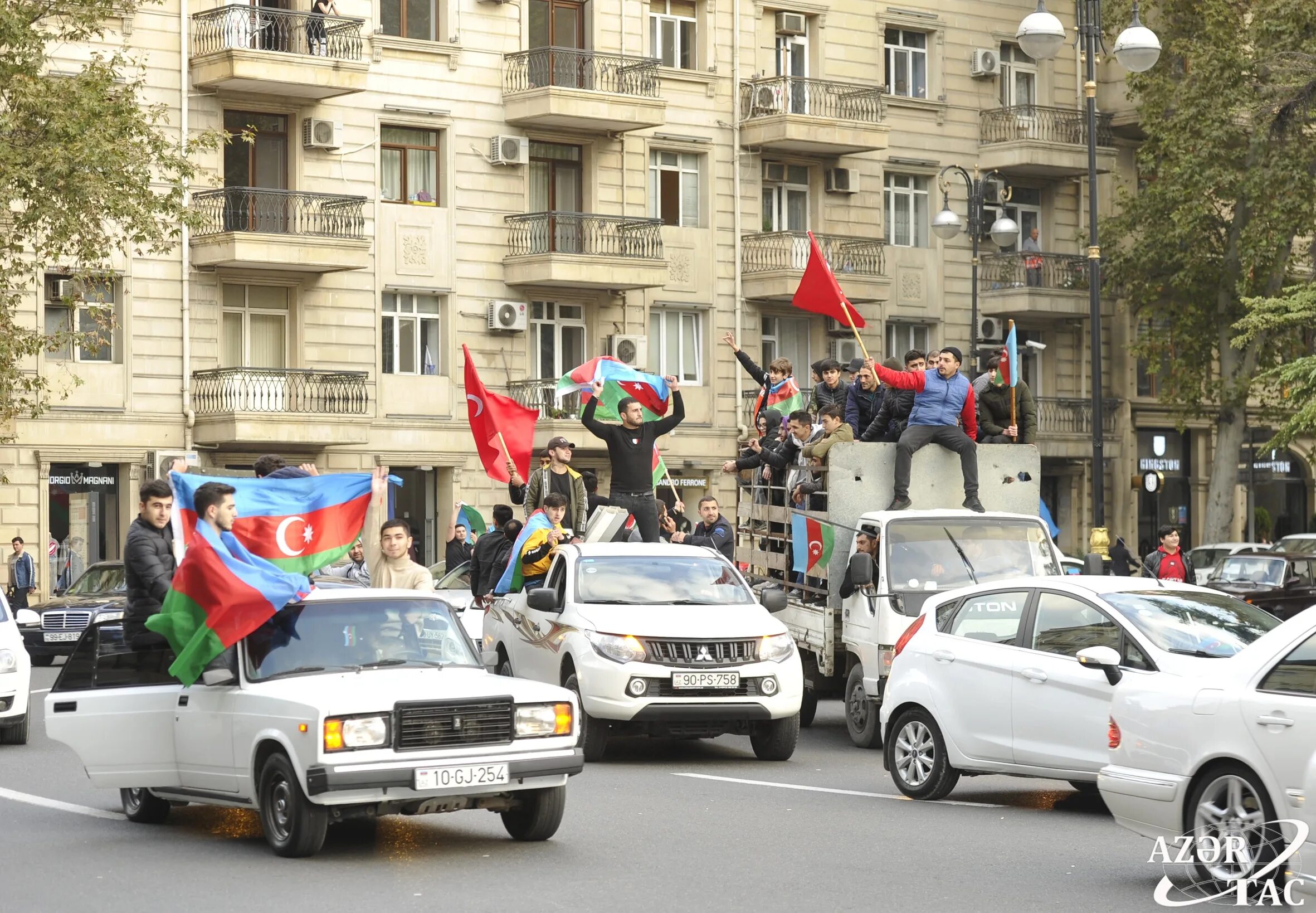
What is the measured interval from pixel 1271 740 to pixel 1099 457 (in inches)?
794

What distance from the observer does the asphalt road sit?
1019cm

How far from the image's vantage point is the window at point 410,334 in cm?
4019

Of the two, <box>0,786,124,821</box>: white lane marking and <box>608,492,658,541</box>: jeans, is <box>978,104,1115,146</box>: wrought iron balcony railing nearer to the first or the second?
<box>608,492,658,541</box>: jeans

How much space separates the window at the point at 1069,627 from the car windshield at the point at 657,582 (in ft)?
13.5

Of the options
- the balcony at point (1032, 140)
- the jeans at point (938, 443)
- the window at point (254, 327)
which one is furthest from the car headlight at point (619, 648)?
the balcony at point (1032, 140)

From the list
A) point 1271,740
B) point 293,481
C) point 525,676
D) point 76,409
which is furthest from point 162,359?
point 1271,740

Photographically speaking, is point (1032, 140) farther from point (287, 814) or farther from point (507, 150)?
point (287, 814)

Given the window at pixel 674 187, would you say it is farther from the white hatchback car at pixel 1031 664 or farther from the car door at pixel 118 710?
the car door at pixel 118 710

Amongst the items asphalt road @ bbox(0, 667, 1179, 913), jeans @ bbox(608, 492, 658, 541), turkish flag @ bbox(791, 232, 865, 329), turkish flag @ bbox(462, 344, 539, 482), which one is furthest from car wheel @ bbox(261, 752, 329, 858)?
turkish flag @ bbox(462, 344, 539, 482)

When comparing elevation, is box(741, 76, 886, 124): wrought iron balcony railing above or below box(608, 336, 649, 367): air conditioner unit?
above

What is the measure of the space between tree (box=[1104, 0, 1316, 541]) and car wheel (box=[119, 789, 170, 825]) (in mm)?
33504

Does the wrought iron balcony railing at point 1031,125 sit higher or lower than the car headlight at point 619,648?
higher

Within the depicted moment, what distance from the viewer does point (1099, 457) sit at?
96.1 ft

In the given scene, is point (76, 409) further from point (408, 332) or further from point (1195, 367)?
point (1195, 367)
